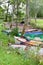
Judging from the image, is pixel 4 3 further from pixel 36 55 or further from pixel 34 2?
pixel 36 55

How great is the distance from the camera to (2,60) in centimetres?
650

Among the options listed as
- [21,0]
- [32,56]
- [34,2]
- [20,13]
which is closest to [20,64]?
[32,56]

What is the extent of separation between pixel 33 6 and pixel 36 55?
18311mm

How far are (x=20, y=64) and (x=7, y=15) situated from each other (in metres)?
12.2

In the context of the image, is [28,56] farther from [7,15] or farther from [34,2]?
[34,2]

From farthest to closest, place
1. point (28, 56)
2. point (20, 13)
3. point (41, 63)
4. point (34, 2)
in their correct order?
point (34, 2)
point (20, 13)
point (28, 56)
point (41, 63)

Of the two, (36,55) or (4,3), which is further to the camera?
(4,3)

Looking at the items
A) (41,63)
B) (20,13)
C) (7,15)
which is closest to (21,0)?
(20,13)

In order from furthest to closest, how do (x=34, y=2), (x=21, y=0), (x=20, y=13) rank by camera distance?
(x=34, y=2) → (x=20, y=13) → (x=21, y=0)

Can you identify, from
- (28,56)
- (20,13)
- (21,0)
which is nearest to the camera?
(28,56)

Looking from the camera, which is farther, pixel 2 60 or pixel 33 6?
pixel 33 6

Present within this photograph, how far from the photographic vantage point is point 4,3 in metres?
16.6

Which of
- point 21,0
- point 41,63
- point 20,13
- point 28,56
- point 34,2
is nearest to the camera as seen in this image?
point 41,63

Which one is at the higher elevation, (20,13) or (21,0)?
(21,0)
